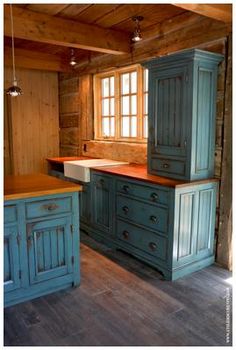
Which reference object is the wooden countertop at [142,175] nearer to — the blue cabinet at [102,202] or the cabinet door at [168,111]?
the blue cabinet at [102,202]

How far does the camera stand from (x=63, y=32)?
133 inches

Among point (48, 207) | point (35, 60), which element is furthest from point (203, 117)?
point (35, 60)

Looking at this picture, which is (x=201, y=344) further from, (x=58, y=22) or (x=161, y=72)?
(x=58, y=22)

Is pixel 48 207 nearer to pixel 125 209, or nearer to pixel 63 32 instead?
pixel 125 209

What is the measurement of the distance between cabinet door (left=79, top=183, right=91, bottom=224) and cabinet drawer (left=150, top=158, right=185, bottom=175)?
1.01 meters

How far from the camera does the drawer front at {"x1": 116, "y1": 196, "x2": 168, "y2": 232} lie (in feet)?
9.04

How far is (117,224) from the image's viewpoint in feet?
11.0

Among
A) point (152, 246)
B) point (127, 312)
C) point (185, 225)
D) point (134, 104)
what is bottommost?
point (127, 312)

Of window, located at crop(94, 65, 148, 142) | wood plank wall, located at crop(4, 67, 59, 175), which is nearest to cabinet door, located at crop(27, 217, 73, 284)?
window, located at crop(94, 65, 148, 142)

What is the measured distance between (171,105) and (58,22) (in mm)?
1609

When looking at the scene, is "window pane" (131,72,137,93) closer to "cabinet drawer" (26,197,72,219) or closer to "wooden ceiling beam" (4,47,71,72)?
"wooden ceiling beam" (4,47,71,72)

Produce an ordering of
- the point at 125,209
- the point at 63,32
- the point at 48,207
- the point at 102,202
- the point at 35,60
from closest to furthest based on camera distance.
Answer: the point at 48,207 → the point at 125,209 → the point at 63,32 → the point at 102,202 → the point at 35,60

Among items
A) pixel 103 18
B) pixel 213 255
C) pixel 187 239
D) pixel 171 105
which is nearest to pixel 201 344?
pixel 187 239

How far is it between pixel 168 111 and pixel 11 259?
1.90m
